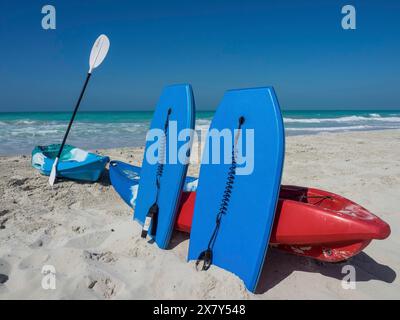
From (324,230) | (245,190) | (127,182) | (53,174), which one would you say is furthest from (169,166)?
(53,174)

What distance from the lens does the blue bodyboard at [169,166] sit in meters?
2.70

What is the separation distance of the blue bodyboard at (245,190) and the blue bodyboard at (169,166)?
9.2 inches

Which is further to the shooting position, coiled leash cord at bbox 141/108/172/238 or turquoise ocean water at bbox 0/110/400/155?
turquoise ocean water at bbox 0/110/400/155

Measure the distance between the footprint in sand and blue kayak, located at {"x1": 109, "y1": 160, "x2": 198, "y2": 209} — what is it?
692mm

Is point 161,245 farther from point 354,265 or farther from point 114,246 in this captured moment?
point 354,265

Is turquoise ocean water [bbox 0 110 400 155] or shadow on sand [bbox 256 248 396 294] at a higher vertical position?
shadow on sand [bbox 256 248 396 294]

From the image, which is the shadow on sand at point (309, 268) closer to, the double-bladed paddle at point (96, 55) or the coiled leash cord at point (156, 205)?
the coiled leash cord at point (156, 205)

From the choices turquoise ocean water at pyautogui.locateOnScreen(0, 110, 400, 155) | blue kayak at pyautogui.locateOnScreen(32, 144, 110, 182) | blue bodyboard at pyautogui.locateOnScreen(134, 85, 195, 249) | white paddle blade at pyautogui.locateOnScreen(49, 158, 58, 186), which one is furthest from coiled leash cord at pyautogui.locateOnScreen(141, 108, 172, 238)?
turquoise ocean water at pyautogui.locateOnScreen(0, 110, 400, 155)

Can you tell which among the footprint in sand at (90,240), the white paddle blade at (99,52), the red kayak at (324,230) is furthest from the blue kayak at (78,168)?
the red kayak at (324,230)

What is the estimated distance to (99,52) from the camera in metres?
4.68

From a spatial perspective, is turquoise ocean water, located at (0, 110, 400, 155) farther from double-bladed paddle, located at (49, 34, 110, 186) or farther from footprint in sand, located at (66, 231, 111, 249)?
footprint in sand, located at (66, 231, 111, 249)

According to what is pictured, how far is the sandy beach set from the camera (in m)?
2.09

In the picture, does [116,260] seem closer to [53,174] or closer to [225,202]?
[225,202]

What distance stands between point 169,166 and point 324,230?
4.64 ft
